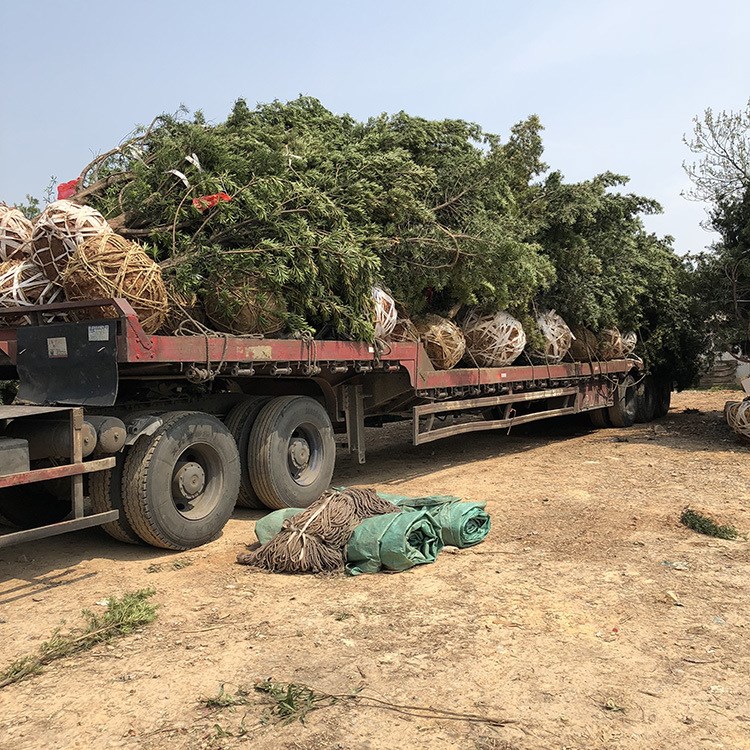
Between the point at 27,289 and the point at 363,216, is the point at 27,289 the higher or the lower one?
the lower one

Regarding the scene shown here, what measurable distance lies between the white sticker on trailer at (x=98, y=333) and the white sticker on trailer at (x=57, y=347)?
0.24m

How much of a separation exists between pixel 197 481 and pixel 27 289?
1.99 metres

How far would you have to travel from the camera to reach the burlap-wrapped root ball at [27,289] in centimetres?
568

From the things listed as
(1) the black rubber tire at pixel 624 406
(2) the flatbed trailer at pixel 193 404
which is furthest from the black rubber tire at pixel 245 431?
(1) the black rubber tire at pixel 624 406

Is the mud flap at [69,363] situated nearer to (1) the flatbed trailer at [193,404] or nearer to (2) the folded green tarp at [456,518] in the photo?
(1) the flatbed trailer at [193,404]

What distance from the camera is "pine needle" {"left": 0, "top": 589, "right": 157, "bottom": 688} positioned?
3721mm

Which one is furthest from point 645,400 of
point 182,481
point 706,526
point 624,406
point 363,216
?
point 182,481

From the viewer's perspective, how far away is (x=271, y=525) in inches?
230

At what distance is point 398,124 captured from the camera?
868cm

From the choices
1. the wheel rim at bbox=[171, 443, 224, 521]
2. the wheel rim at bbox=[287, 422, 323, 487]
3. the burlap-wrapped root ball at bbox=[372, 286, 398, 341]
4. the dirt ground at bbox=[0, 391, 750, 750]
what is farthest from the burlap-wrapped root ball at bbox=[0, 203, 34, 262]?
the burlap-wrapped root ball at bbox=[372, 286, 398, 341]

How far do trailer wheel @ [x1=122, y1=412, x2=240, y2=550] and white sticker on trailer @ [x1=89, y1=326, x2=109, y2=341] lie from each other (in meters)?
0.83

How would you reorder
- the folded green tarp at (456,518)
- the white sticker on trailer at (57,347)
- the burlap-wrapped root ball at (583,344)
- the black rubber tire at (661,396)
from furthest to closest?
the black rubber tire at (661,396), the burlap-wrapped root ball at (583,344), the folded green tarp at (456,518), the white sticker on trailer at (57,347)

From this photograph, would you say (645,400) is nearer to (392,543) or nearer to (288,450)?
(288,450)

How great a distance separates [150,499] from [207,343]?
129 cm
